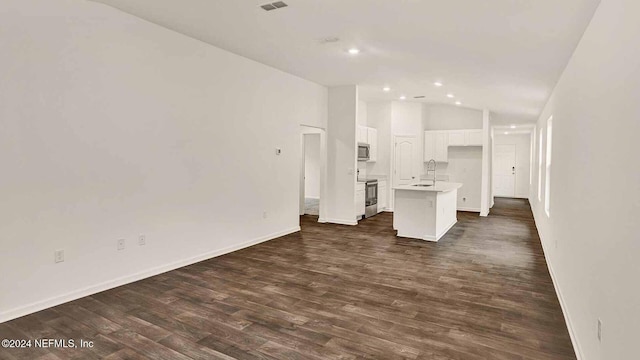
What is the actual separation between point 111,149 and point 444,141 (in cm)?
823

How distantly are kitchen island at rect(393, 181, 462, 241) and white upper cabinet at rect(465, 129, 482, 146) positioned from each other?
354 cm

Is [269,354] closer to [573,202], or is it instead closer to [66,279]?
[66,279]

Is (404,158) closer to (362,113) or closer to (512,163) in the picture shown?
(362,113)

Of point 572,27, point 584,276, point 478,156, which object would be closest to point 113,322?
point 584,276

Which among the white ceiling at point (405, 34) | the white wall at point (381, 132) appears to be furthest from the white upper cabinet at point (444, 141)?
the white ceiling at point (405, 34)

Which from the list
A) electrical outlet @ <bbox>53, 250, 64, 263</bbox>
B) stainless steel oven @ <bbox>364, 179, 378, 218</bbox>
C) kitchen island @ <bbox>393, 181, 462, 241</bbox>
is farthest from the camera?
stainless steel oven @ <bbox>364, 179, 378, 218</bbox>

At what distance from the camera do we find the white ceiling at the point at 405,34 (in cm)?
321

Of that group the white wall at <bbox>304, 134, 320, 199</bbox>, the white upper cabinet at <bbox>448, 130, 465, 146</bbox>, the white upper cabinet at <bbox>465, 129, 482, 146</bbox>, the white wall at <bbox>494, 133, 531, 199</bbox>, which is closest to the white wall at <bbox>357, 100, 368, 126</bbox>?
the white upper cabinet at <bbox>448, 130, 465, 146</bbox>

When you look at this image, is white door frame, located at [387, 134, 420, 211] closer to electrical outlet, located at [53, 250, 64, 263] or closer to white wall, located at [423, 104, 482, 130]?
white wall, located at [423, 104, 482, 130]

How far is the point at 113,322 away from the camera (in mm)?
3055

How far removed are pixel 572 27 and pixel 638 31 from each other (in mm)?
1903

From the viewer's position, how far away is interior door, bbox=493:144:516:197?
47.4ft

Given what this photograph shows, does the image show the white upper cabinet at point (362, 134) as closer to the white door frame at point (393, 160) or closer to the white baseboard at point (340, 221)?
the white door frame at point (393, 160)

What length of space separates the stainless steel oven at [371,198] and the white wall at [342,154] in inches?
39.3
